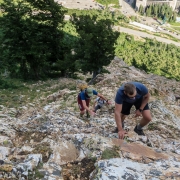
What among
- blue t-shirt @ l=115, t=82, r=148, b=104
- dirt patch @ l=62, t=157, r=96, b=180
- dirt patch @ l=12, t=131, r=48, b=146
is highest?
blue t-shirt @ l=115, t=82, r=148, b=104

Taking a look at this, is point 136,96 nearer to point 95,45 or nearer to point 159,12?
point 95,45

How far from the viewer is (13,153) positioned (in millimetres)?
7055

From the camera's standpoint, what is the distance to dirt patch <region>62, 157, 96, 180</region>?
624 centimetres

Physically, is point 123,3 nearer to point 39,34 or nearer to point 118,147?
point 39,34

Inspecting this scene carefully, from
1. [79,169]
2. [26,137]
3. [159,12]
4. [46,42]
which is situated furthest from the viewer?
[159,12]

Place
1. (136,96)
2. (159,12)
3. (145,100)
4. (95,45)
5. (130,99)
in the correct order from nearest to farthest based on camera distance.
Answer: (130,99)
(136,96)
(145,100)
(95,45)
(159,12)

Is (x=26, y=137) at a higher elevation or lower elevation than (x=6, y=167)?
lower

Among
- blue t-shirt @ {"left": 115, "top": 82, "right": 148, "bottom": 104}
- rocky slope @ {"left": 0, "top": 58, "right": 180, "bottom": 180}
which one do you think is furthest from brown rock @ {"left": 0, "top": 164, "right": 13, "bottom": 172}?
blue t-shirt @ {"left": 115, "top": 82, "right": 148, "bottom": 104}

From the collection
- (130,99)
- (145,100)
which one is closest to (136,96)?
(130,99)

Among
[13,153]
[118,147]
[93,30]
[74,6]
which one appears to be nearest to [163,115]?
[118,147]

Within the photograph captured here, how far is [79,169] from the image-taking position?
21.3 ft

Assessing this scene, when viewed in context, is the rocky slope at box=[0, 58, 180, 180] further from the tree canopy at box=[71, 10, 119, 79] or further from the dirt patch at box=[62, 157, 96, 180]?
the tree canopy at box=[71, 10, 119, 79]

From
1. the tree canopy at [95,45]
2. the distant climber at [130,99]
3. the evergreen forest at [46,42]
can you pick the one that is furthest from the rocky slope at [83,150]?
the tree canopy at [95,45]

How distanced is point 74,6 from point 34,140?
8571 centimetres
